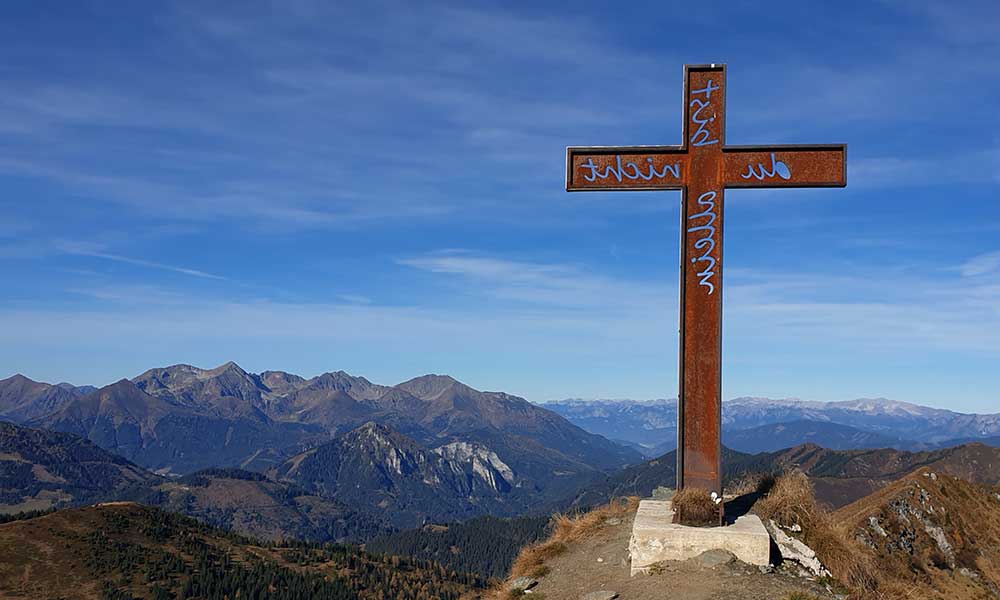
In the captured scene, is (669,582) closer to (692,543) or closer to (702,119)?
(692,543)

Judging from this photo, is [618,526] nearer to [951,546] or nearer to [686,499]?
[686,499]

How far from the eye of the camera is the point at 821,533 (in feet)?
49.4

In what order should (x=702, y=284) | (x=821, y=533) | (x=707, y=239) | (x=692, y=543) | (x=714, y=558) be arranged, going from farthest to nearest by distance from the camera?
(x=707, y=239)
(x=702, y=284)
(x=821, y=533)
(x=692, y=543)
(x=714, y=558)

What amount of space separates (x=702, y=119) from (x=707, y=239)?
2889mm

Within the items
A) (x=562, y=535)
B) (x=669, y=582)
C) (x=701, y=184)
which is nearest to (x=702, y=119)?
(x=701, y=184)

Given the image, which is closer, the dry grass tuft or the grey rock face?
the grey rock face

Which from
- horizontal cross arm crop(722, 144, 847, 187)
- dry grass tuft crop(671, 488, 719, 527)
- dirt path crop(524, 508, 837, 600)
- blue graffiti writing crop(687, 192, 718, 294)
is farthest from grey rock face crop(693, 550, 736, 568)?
horizontal cross arm crop(722, 144, 847, 187)

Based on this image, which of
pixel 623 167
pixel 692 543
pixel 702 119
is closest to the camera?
pixel 692 543

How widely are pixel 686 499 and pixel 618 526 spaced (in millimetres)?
4093

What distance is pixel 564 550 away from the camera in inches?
698

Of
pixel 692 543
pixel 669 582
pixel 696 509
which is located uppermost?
pixel 696 509

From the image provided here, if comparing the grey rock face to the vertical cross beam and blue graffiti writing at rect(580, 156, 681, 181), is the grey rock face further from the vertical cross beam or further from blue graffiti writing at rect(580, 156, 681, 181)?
blue graffiti writing at rect(580, 156, 681, 181)

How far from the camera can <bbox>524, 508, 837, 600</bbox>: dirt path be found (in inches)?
501

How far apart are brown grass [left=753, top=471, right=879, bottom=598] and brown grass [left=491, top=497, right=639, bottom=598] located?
4462mm
